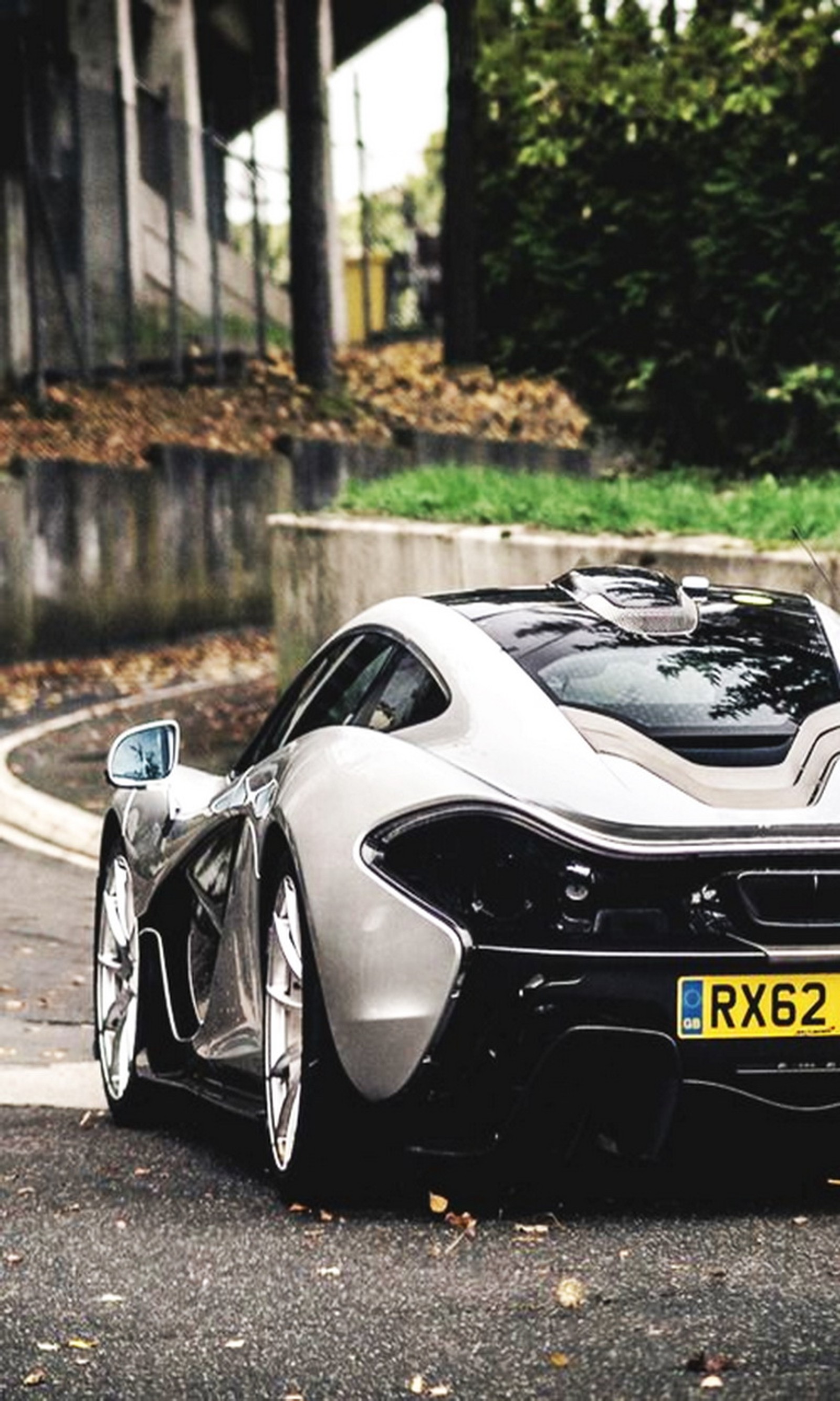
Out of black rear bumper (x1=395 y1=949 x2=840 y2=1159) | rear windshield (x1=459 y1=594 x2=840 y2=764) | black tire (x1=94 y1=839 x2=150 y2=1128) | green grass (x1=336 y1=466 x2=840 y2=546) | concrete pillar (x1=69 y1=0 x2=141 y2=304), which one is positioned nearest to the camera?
black rear bumper (x1=395 y1=949 x2=840 y2=1159)

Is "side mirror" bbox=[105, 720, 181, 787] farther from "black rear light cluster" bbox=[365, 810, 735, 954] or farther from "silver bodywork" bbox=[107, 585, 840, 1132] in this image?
"black rear light cluster" bbox=[365, 810, 735, 954]

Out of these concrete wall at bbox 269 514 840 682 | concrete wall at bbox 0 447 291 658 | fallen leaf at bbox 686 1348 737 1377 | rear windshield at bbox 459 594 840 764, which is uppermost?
rear windshield at bbox 459 594 840 764

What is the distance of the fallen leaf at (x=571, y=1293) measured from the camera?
5.70 m

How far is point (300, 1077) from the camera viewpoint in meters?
6.63

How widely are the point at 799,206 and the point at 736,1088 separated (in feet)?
59.7

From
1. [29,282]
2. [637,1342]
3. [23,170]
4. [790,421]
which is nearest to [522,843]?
[637,1342]

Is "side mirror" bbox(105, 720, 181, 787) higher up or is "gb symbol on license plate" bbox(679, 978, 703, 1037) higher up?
"side mirror" bbox(105, 720, 181, 787)

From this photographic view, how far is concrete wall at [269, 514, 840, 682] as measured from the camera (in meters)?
13.8

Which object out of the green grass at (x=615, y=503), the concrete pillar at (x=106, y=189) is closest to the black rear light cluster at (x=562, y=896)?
the green grass at (x=615, y=503)

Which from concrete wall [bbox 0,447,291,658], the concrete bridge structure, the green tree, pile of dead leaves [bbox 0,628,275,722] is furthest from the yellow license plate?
the concrete bridge structure

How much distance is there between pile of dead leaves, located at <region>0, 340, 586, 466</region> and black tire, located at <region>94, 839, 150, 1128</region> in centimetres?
1644

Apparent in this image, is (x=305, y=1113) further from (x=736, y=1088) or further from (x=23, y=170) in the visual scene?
(x=23, y=170)

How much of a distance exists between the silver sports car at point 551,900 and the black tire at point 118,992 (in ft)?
3.57

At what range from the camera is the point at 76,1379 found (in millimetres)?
5215
